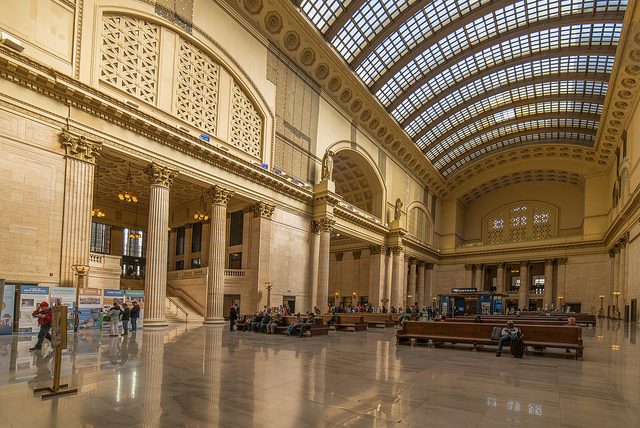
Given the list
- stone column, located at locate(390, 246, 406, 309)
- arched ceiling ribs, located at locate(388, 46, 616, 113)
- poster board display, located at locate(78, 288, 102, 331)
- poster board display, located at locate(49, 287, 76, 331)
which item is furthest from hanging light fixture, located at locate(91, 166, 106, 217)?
stone column, located at locate(390, 246, 406, 309)

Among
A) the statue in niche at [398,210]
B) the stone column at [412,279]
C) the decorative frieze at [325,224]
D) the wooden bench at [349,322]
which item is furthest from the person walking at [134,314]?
the stone column at [412,279]

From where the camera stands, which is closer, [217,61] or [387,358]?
[387,358]

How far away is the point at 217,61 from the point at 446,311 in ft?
85.3

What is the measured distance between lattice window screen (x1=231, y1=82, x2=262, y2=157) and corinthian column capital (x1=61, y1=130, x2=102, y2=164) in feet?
26.2

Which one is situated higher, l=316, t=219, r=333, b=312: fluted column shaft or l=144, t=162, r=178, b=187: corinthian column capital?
Answer: l=144, t=162, r=178, b=187: corinthian column capital

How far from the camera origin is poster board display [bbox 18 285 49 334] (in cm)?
1252

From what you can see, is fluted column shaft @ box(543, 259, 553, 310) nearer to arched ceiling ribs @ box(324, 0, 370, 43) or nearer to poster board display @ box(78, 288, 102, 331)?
arched ceiling ribs @ box(324, 0, 370, 43)

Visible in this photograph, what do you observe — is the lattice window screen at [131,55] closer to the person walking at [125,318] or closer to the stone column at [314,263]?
the person walking at [125,318]

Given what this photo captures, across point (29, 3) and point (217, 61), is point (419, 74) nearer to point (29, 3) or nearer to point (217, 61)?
point (217, 61)

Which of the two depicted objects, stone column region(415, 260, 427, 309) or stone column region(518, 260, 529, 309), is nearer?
stone column region(518, 260, 529, 309)

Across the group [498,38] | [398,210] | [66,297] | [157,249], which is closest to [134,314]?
[66,297]

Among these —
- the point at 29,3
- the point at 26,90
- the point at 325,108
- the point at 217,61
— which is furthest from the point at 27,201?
the point at 325,108

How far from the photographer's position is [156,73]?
1850 cm

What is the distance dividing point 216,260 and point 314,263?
8577mm
